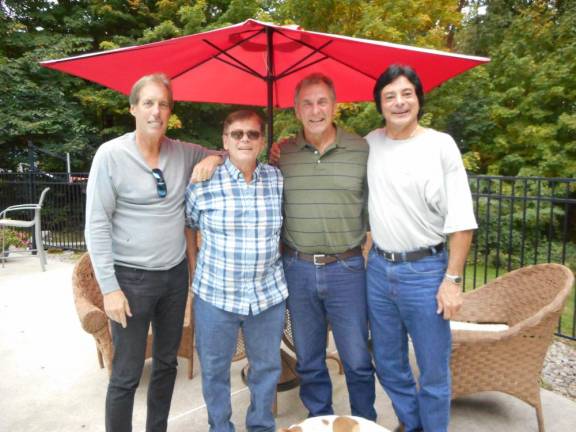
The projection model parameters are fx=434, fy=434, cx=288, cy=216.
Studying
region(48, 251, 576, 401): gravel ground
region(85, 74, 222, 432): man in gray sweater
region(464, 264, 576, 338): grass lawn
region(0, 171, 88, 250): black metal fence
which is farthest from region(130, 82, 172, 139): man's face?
region(0, 171, 88, 250): black metal fence

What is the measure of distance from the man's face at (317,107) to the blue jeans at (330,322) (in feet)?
2.24

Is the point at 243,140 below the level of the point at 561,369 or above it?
above

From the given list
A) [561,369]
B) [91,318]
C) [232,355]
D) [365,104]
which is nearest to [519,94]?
[365,104]

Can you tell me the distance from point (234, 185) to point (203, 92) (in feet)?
4.87

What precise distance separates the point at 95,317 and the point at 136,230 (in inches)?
26.1

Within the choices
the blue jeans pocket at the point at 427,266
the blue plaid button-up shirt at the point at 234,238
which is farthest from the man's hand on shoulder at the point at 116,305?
the blue jeans pocket at the point at 427,266

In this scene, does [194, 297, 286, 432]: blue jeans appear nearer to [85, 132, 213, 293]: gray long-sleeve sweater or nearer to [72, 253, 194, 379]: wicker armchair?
[85, 132, 213, 293]: gray long-sleeve sweater

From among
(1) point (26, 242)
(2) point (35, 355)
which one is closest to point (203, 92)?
(2) point (35, 355)

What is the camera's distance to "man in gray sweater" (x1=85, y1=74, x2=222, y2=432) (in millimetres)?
1875

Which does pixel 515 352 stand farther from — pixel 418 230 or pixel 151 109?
pixel 151 109

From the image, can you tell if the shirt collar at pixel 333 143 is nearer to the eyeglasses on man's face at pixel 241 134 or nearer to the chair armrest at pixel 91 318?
the eyeglasses on man's face at pixel 241 134

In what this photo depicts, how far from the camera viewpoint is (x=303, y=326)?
2.33m

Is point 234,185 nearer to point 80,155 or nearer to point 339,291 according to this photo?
point 339,291

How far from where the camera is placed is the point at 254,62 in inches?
115
